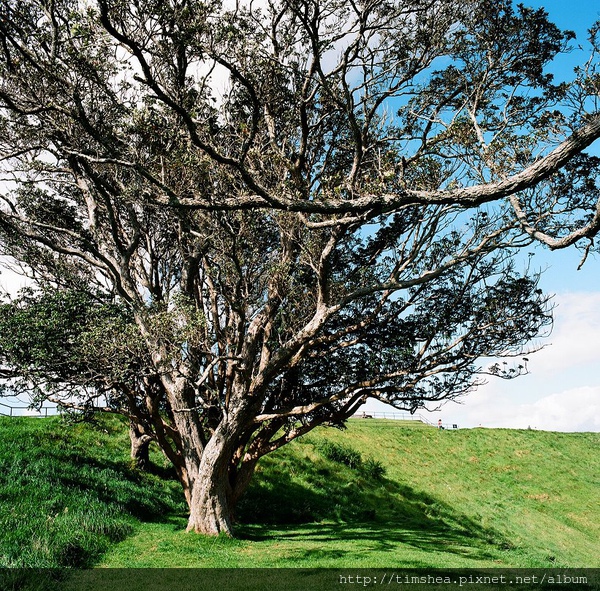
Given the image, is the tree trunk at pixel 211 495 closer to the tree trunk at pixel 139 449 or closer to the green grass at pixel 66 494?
the green grass at pixel 66 494

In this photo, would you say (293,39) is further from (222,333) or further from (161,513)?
(161,513)

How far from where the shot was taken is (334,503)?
964 inches

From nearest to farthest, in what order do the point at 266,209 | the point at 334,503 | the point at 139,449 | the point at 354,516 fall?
the point at 266,209, the point at 139,449, the point at 354,516, the point at 334,503

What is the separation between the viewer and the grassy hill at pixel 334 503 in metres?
13.0

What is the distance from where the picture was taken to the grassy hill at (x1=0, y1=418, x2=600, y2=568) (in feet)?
42.5

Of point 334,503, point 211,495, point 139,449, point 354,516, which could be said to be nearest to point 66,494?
point 211,495

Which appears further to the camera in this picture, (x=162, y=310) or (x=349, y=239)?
(x=349, y=239)

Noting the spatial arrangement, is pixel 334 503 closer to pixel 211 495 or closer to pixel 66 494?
pixel 211 495

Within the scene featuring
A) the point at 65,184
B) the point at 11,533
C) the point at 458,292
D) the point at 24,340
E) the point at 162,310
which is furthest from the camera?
the point at 65,184

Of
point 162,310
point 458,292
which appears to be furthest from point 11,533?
point 458,292

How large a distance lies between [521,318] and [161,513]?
44.8ft

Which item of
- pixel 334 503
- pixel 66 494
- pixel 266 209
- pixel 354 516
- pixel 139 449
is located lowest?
pixel 354 516

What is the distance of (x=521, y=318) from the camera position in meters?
16.7

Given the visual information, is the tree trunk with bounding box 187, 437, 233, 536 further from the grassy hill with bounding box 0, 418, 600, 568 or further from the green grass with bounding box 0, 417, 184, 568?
the green grass with bounding box 0, 417, 184, 568
